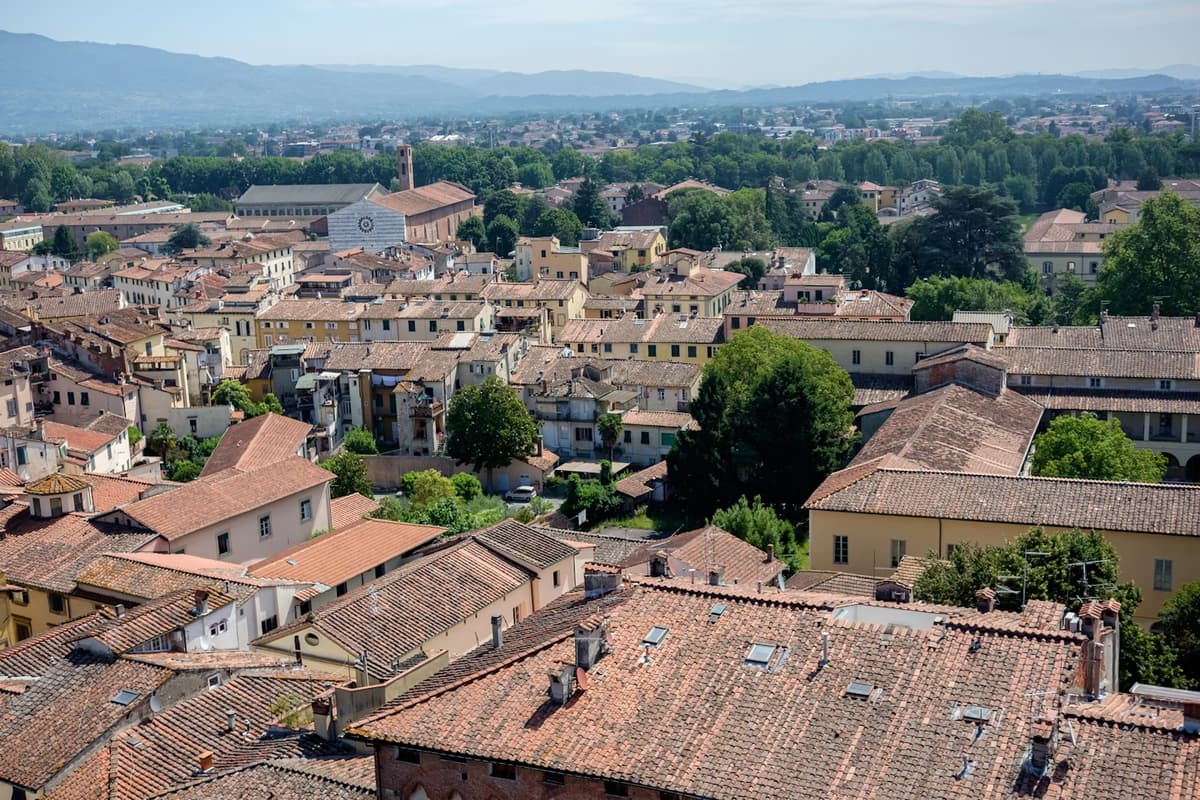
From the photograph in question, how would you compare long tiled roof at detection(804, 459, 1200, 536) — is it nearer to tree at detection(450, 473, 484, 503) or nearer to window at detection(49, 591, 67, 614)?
window at detection(49, 591, 67, 614)

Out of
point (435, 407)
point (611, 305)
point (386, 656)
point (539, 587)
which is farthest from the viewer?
point (611, 305)

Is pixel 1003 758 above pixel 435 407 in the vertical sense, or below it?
above

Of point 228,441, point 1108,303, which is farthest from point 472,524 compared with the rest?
point 1108,303

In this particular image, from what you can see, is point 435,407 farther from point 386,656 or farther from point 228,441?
point 386,656

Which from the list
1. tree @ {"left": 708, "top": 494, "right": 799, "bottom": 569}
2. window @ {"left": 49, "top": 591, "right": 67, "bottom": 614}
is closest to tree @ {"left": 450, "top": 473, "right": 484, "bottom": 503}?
tree @ {"left": 708, "top": 494, "right": 799, "bottom": 569}

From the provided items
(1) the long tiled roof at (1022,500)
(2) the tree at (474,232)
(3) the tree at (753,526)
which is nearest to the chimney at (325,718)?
(1) the long tiled roof at (1022,500)

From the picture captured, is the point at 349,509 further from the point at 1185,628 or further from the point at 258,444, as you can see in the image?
the point at 1185,628

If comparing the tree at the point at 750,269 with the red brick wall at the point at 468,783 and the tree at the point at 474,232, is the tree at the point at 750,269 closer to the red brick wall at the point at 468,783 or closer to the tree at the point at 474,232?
the tree at the point at 474,232
